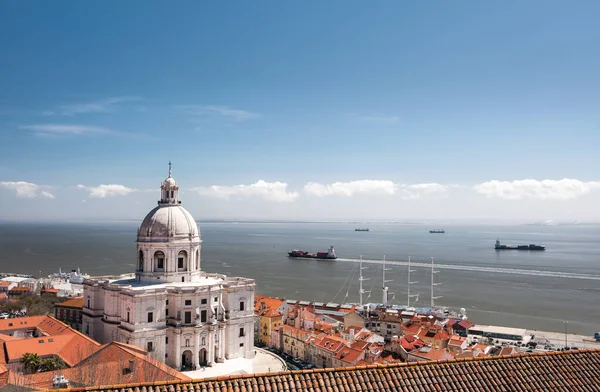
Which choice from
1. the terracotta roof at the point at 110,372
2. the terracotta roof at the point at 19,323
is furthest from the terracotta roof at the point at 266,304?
the terracotta roof at the point at 110,372

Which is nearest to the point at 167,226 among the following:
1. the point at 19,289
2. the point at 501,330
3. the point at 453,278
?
the point at 501,330

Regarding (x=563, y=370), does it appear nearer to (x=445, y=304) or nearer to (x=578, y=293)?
(x=445, y=304)

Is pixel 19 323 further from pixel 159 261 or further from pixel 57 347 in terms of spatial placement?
pixel 159 261

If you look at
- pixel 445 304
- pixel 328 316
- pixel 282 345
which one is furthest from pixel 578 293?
pixel 282 345

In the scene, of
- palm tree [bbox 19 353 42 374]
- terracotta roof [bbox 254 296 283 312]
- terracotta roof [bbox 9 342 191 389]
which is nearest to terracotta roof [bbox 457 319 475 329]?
terracotta roof [bbox 254 296 283 312]

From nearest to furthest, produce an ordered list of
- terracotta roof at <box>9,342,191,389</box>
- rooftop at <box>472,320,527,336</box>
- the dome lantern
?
1. terracotta roof at <box>9,342,191,389</box>
2. the dome lantern
3. rooftop at <box>472,320,527,336</box>

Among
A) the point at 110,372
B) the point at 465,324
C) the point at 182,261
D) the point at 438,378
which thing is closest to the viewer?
the point at 438,378

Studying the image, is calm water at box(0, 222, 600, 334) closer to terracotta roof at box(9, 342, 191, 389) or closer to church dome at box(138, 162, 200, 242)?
church dome at box(138, 162, 200, 242)
